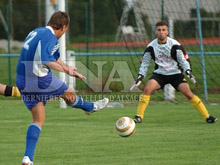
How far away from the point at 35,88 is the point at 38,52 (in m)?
0.44

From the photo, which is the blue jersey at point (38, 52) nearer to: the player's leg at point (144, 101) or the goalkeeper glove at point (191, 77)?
the goalkeeper glove at point (191, 77)

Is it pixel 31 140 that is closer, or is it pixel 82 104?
pixel 31 140

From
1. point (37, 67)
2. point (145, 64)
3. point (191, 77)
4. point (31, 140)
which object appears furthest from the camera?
point (145, 64)

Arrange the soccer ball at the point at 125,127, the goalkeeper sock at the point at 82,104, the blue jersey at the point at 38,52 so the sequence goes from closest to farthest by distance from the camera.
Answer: the blue jersey at the point at 38,52, the goalkeeper sock at the point at 82,104, the soccer ball at the point at 125,127

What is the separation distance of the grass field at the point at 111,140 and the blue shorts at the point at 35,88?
2.62 ft

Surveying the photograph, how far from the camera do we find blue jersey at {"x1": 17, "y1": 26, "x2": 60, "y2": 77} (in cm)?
705

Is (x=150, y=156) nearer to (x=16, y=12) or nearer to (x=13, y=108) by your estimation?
(x=13, y=108)

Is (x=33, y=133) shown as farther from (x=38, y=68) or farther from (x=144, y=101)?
(x=144, y=101)

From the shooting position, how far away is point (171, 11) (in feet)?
54.9

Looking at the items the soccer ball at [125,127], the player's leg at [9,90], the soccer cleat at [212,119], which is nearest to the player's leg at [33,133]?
the soccer ball at [125,127]

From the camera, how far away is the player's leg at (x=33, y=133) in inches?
269

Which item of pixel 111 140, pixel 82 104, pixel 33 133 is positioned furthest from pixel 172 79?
pixel 33 133

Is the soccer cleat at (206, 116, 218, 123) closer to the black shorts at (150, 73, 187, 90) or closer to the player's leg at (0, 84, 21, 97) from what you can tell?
the black shorts at (150, 73, 187, 90)

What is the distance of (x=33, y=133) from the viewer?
702 centimetres
